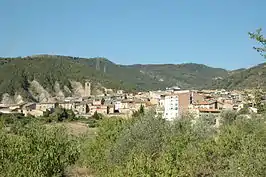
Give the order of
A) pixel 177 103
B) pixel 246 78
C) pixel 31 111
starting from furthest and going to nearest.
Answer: pixel 246 78 → pixel 31 111 → pixel 177 103

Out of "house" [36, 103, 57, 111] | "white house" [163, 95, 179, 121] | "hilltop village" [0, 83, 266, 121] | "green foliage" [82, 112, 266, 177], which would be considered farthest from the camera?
"house" [36, 103, 57, 111]

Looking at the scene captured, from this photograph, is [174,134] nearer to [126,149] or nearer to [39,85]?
[126,149]

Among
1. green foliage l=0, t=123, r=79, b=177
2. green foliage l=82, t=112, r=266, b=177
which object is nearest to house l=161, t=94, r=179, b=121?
green foliage l=82, t=112, r=266, b=177

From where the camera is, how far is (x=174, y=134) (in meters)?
29.4

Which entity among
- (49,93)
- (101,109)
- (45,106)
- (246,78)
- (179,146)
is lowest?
(179,146)

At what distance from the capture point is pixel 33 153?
18656 millimetres

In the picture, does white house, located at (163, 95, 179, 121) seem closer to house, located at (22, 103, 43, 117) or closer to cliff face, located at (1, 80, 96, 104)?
house, located at (22, 103, 43, 117)

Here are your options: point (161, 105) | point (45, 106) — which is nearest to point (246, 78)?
point (161, 105)

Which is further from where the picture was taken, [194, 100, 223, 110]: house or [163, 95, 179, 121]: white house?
[163, 95, 179, 121]: white house

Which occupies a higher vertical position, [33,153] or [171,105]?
[171,105]

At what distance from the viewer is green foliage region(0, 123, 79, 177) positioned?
56.1 ft

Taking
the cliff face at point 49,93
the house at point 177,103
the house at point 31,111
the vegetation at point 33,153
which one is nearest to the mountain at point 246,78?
the vegetation at point 33,153

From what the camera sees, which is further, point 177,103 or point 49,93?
point 49,93

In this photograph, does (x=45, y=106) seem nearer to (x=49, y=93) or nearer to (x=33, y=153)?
(x=49, y=93)
